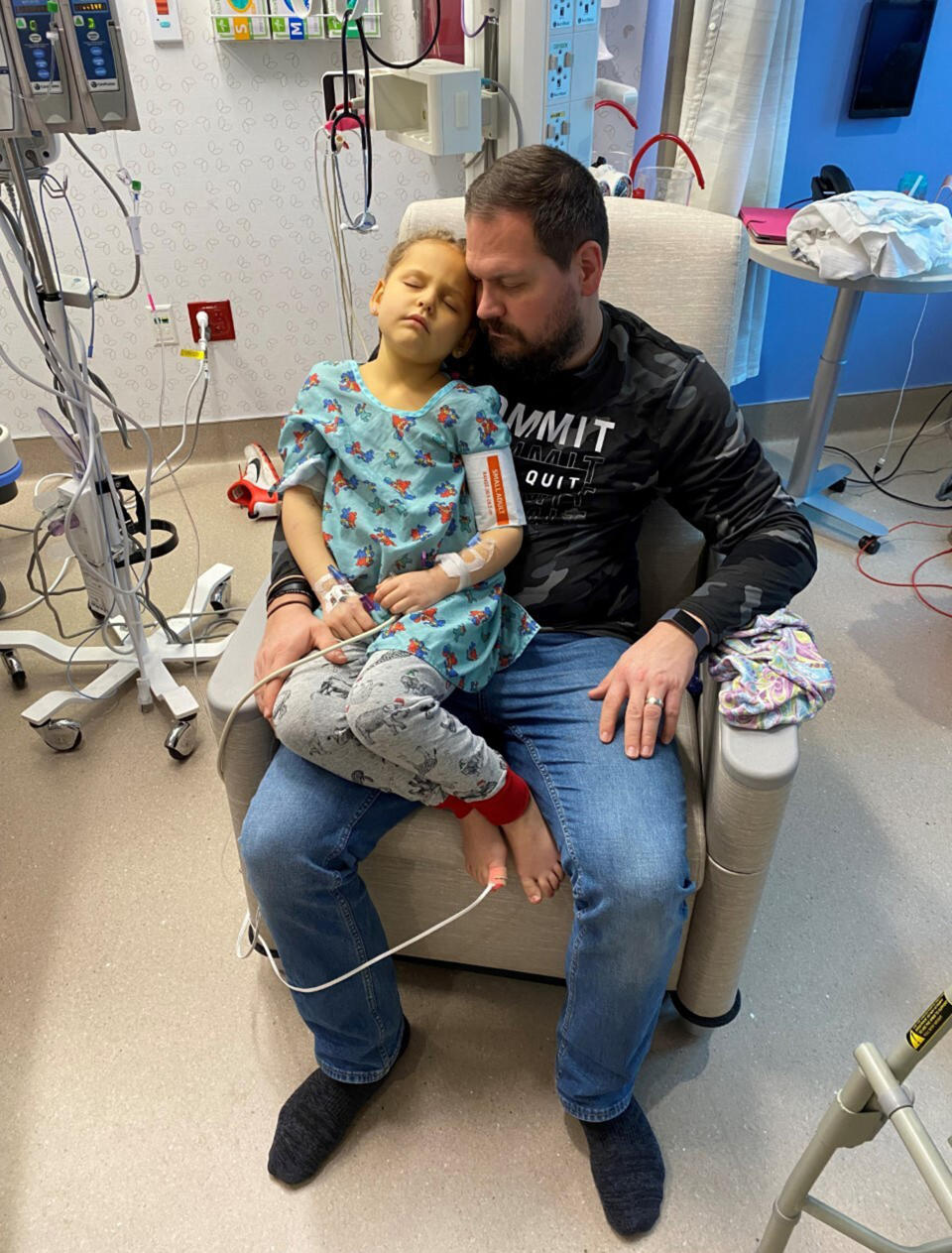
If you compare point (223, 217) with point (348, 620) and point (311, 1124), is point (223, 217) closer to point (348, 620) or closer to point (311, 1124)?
point (348, 620)

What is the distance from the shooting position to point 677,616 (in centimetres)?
122

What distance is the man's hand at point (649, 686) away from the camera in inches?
46.1

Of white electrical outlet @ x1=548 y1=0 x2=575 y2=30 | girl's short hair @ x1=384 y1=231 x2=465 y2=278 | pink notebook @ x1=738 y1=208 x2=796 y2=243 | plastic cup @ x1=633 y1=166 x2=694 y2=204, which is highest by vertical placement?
white electrical outlet @ x1=548 y1=0 x2=575 y2=30

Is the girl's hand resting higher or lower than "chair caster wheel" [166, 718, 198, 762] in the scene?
higher

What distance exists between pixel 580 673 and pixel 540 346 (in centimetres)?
45

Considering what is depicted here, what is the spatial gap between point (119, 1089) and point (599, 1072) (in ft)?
2.29

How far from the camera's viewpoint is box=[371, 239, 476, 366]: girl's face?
1.22 meters

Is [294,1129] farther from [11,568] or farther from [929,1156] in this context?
[11,568]

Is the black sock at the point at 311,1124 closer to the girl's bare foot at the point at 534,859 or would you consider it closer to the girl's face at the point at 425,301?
the girl's bare foot at the point at 534,859

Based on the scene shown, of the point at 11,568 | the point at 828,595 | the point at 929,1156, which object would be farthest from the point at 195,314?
the point at 929,1156

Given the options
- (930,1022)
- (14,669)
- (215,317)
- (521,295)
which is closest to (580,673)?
(521,295)

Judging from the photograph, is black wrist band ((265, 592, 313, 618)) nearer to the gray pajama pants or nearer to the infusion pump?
the gray pajama pants

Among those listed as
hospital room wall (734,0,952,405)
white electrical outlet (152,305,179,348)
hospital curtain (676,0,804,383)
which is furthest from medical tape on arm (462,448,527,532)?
hospital room wall (734,0,952,405)

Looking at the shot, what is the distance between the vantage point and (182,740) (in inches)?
72.8
